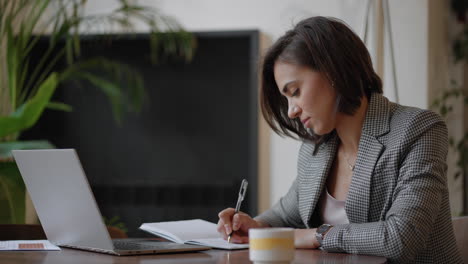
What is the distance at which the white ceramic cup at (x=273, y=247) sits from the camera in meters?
1.20

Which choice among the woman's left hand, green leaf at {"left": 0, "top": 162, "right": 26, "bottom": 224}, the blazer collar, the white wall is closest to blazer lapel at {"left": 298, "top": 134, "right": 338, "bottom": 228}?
the blazer collar

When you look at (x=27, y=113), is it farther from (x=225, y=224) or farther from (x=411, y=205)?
(x=411, y=205)

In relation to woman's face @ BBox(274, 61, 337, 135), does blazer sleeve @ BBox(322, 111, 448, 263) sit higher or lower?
lower

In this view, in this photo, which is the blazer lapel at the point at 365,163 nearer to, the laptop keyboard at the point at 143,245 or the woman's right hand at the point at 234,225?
the woman's right hand at the point at 234,225

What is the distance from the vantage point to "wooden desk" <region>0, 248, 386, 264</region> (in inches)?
58.1

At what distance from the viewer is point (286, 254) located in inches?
47.4

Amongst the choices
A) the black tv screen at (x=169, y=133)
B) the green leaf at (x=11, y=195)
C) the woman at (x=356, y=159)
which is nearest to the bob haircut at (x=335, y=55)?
the woman at (x=356, y=159)

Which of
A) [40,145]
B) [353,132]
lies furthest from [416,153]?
[40,145]

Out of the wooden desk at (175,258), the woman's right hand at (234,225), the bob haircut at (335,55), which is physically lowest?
the woman's right hand at (234,225)

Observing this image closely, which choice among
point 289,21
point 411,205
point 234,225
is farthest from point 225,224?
point 289,21

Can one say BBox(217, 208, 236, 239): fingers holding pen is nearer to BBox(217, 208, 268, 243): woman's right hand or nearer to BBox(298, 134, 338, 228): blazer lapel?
BBox(217, 208, 268, 243): woman's right hand

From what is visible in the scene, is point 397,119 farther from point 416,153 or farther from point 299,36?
point 299,36

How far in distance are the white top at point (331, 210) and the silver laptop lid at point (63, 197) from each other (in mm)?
640

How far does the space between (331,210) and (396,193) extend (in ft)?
0.87
